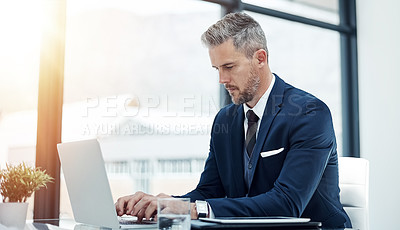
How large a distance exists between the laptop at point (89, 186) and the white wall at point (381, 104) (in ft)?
8.70

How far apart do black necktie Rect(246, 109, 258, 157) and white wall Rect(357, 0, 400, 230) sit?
77.3 inches

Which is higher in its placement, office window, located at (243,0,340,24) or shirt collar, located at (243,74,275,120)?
office window, located at (243,0,340,24)

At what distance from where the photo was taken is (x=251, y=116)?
6.51 ft

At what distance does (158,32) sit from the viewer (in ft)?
10.0

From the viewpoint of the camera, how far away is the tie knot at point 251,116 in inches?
77.7

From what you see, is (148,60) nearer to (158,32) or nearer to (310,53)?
(158,32)

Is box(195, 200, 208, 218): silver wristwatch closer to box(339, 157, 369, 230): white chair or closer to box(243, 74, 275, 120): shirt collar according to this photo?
box(243, 74, 275, 120): shirt collar

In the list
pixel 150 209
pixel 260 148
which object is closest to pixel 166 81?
pixel 260 148

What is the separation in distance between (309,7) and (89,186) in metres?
2.94

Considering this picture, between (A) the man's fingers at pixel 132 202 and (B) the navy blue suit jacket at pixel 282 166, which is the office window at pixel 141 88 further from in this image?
(A) the man's fingers at pixel 132 202

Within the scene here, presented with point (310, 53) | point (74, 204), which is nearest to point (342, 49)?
point (310, 53)

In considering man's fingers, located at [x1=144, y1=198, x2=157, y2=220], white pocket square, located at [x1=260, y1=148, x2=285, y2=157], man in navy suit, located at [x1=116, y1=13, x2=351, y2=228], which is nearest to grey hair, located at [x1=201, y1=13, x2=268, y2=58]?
man in navy suit, located at [x1=116, y1=13, x2=351, y2=228]

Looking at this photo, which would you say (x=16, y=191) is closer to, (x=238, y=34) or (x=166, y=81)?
(x=238, y=34)

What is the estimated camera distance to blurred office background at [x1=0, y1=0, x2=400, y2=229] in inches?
102
